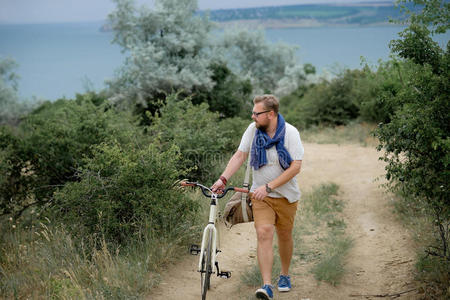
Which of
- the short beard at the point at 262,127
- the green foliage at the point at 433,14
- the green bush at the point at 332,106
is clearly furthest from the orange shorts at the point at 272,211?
the green bush at the point at 332,106

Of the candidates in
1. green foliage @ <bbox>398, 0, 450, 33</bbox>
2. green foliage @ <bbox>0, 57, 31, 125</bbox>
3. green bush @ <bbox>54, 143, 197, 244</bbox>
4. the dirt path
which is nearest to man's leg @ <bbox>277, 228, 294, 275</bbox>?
the dirt path

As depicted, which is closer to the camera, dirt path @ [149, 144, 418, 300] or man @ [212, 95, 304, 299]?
man @ [212, 95, 304, 299]

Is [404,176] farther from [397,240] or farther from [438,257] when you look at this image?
[397,240]

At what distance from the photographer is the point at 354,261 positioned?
643 cm

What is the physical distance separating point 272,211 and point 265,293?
0.79 meters

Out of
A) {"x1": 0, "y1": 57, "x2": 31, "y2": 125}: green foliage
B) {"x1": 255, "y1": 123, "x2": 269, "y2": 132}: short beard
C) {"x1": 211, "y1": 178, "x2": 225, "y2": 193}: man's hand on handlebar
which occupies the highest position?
{"x1": 255, "y1": 123, "x2": 269, "y2": 132}: short beard

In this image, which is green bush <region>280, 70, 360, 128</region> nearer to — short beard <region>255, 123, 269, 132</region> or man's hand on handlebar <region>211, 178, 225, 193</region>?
short beard <region>255, 123, 269, 132</region>

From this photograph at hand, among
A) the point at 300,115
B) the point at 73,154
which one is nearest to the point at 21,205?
the point at 73,154

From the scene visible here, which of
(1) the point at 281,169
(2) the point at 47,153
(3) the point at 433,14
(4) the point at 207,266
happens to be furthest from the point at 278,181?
(2) the point at 47,153

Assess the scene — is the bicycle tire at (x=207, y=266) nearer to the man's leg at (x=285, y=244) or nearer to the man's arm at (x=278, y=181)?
the man's arm at (x=278, y=181)

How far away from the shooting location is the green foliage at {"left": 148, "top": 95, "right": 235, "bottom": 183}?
955 centimetres

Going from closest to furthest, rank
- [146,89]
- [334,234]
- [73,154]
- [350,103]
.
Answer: [334,234], [73,154], [350,103], [146,89]

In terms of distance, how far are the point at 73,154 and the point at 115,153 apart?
331cm

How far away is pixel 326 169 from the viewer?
11.1 meters
